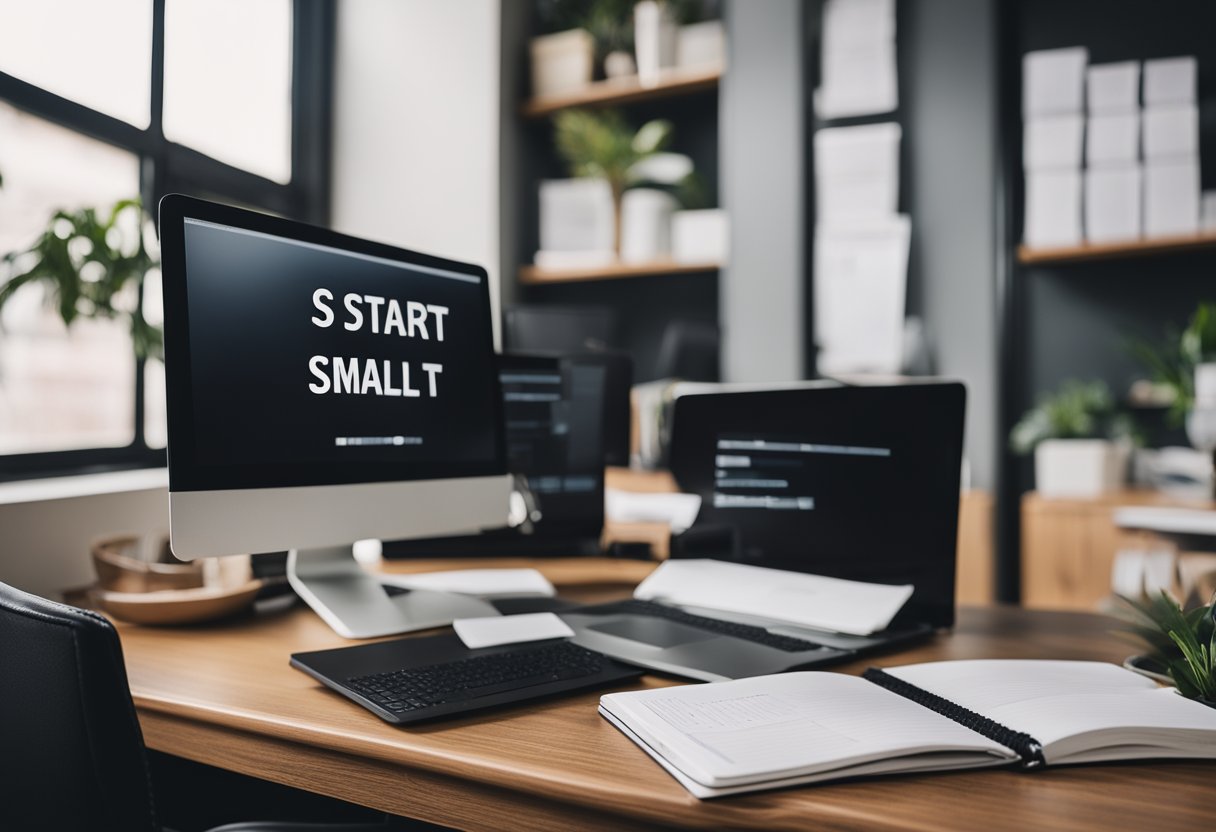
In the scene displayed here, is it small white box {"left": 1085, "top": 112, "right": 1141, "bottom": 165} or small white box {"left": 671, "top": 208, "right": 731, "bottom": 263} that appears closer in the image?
small white box {"left": 1085, "top": 112, "right": 1141, "bottom": 165}

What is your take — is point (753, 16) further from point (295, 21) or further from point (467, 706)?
point (467, 706)

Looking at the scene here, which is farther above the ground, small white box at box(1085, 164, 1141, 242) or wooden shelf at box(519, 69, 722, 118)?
wooden shelf at box(519, 69, 722, 118)

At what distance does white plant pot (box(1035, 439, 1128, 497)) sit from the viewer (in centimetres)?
250

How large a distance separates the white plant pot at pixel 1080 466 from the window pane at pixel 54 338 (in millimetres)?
2614

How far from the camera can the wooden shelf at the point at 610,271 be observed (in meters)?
3.06

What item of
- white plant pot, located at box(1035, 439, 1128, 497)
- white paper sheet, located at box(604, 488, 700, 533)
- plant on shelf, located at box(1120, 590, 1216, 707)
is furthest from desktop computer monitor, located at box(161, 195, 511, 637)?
white plant pot, located at box(1035, 439, 1128, 497)

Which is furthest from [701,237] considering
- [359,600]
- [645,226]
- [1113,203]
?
[359,600]

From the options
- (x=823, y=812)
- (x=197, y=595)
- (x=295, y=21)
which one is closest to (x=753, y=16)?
(x=295, y=21)

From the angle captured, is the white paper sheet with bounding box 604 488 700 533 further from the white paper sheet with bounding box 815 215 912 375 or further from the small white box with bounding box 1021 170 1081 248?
the small white box with bounding box 1021 170 1081 248

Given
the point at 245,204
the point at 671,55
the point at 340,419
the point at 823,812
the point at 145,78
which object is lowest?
the point at 823,812

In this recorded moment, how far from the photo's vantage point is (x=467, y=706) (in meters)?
0.84

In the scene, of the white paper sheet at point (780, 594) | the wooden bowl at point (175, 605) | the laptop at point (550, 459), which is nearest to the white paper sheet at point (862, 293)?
the laptop at point (550, 459)

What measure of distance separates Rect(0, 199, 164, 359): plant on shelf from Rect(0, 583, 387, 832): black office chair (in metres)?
1.08

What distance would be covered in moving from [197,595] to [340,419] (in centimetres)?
33
